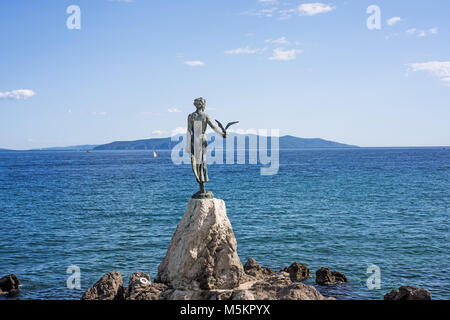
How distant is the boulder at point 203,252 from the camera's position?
46.2ft

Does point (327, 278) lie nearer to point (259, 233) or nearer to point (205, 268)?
point (205, 268)

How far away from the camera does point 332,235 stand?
31.6 meters

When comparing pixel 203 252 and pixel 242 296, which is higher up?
pixel 203 252

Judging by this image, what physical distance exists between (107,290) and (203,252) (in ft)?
18.8

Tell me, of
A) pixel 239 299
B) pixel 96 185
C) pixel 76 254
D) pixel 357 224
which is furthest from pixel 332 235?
pixel 96 185

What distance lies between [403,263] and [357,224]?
1055 centimetres

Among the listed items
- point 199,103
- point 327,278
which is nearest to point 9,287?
point 199,103

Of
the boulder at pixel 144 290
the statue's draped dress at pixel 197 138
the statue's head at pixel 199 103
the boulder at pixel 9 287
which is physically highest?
the statue's head at pixel 199 103

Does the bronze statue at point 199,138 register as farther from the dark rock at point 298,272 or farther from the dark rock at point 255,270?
the dark rock at point 298,272

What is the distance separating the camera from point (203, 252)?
14211mm

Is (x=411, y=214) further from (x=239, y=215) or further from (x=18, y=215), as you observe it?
(x=18, y=215)

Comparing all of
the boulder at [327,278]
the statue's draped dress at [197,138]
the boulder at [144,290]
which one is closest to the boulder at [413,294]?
the boulder at [327,278]

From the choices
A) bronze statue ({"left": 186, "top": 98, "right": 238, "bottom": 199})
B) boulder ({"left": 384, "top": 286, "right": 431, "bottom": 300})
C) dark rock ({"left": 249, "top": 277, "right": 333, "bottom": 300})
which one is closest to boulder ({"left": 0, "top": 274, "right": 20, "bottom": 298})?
bronze statue ({"left": 186, "top": 98, "right": 238, "bottom": 199})

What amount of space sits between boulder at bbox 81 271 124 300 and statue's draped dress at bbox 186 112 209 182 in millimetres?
6506
